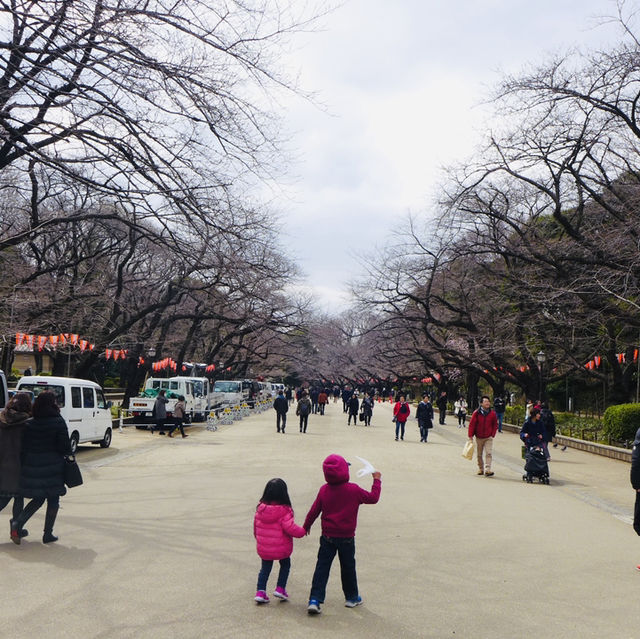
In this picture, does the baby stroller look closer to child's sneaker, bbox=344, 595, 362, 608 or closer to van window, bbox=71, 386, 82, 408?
child's sneaker, bbox=344, 595, 362, 608

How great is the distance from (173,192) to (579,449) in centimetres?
1827

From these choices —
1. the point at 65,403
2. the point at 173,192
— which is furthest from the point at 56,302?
the point at 173,192

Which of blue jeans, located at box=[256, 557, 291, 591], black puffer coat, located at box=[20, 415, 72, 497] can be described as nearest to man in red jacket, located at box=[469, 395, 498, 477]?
black puffer coat, located at box=[20, 415, 72, 497]

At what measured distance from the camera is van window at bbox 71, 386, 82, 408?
17.4 m

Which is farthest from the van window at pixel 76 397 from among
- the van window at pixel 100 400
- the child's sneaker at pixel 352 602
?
the child's sneaker at pixel 352 602

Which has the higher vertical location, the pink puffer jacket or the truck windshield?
the truck windshield

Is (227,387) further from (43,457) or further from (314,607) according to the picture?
(314,607)

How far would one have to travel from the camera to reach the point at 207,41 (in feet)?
26.3

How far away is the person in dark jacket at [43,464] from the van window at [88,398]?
1079 cm

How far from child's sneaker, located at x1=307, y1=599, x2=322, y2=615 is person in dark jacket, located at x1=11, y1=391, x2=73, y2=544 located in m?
3.45

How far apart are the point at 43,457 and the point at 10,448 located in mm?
367

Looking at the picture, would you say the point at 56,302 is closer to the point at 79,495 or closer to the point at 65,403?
the point at 65,403

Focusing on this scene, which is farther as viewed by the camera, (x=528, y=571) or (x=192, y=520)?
(x=192, y=520)

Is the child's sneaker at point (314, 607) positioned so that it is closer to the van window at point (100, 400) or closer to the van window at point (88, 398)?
the van window at point (88, 398)
